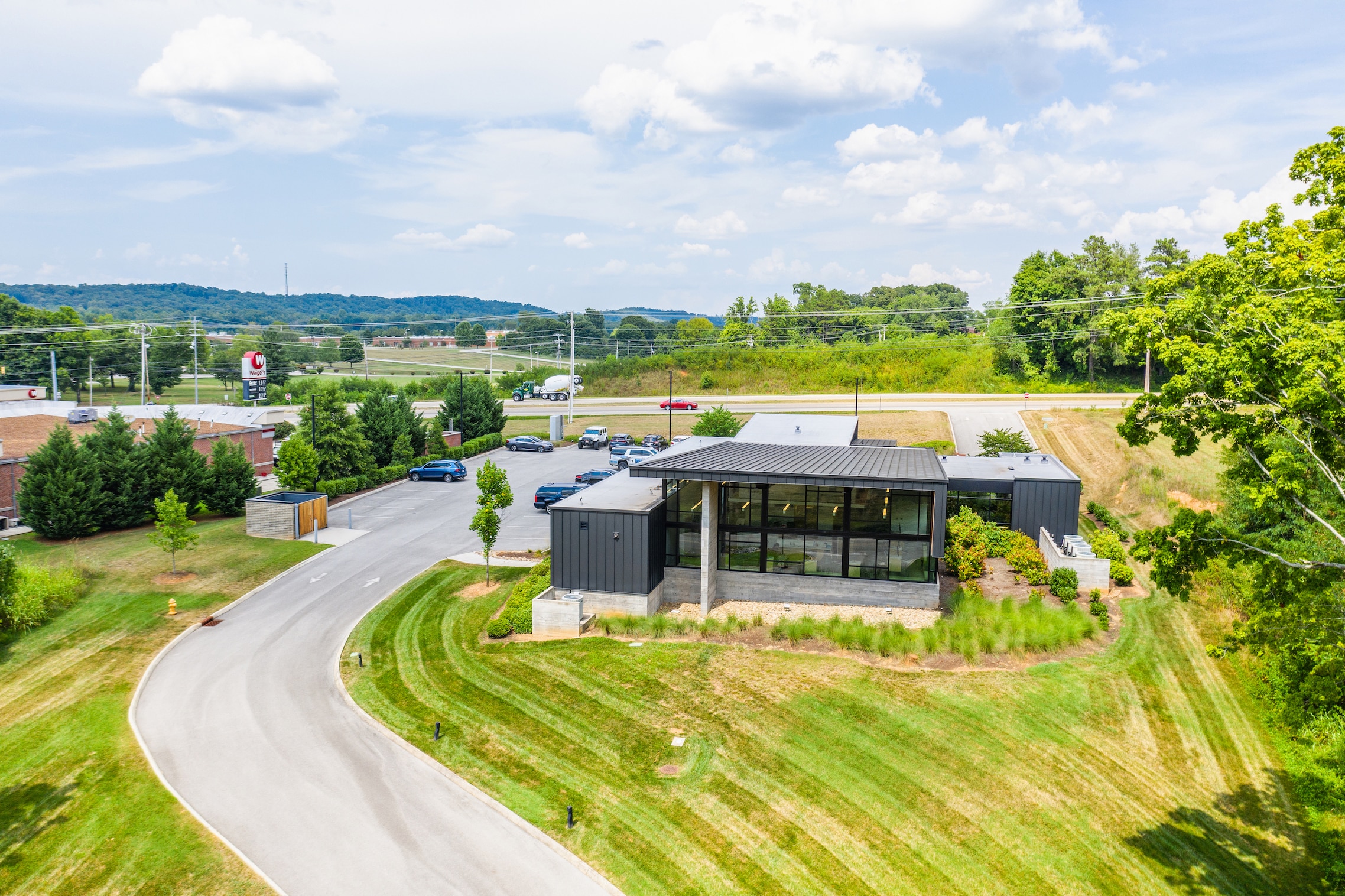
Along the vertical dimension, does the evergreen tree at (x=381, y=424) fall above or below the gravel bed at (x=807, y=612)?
above

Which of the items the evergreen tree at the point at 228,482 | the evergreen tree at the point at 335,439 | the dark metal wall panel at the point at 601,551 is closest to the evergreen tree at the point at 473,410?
the evergreen tree at the point at 335,439

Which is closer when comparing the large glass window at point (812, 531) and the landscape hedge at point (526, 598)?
the landscape hedge at point (526, 598)

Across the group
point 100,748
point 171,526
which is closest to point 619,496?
point 100,748

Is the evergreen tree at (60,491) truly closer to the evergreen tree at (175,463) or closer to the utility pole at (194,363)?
the evergreen tree at (175,463)

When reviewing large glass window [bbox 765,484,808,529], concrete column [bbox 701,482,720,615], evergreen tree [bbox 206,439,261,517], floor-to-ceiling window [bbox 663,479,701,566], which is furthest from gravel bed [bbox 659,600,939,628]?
evergreen tree [bbox 206,439,261,517]

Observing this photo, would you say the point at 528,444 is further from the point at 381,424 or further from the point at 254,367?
the point at 254,367
